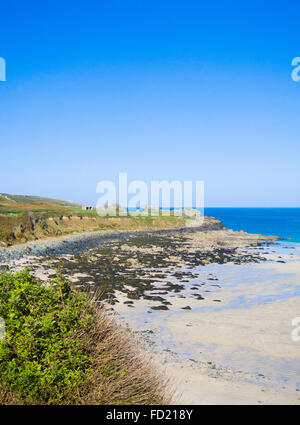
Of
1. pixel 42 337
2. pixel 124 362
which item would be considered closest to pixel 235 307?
pixel 124 362

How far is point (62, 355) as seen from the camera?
15.3 ft

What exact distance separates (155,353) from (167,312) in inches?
206

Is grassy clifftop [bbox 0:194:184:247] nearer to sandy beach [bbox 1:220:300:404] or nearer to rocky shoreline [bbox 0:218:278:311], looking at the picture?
rocky shoreline [bbox 0:218:278:311]

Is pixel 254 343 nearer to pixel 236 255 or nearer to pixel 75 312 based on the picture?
pixel 75 312

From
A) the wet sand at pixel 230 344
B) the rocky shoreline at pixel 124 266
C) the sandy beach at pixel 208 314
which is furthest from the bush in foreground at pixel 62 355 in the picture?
the rocky shoreline at pixel 124 266

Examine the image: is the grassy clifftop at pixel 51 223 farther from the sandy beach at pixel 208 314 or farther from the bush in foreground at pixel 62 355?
the bush in foreground at pixel 62 355

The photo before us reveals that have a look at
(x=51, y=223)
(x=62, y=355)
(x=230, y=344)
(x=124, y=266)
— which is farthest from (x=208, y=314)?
(x=51, y=223)

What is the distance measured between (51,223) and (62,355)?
58.2 meters

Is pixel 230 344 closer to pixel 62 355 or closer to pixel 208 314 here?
pixel 208 314

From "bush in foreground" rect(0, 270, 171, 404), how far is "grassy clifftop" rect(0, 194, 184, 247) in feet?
122

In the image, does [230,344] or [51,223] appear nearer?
[230,344]

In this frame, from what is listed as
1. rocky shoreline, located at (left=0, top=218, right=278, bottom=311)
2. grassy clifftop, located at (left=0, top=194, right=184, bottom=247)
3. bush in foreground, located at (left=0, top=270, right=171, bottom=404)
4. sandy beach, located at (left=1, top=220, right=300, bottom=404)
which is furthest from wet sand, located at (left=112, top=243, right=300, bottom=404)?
grassy clifftop, located at (left=0, top=194, right=184, bottom=247)

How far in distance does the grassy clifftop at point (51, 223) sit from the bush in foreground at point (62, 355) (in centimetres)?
3721

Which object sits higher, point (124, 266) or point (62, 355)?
point (62, 355)
